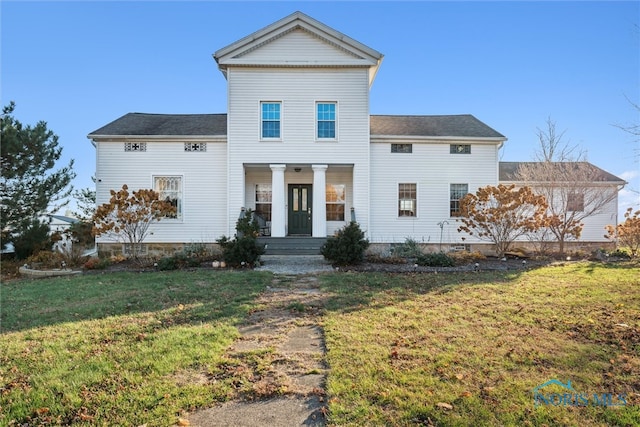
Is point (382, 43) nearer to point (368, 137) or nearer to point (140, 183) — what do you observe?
point (368, 137)

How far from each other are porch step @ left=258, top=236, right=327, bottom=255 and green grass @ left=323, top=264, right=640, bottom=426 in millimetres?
6085

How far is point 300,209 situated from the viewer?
15.6 meters

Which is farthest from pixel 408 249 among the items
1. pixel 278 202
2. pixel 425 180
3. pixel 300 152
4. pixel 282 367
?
pixel 282 367

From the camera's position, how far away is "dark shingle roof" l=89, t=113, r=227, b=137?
47.7 feet

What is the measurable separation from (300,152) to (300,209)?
9.13ft

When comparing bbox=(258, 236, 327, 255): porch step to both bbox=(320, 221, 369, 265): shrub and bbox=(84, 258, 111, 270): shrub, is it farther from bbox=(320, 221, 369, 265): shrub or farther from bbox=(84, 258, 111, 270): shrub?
bbox=(84, 258, 111, 270): shrub

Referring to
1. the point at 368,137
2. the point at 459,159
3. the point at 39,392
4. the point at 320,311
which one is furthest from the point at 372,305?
the point at 459,159

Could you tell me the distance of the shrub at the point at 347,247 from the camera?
10.7 metres

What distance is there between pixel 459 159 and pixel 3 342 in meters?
15.0

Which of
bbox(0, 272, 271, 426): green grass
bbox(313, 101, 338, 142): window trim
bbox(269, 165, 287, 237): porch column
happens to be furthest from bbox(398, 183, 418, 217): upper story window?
bbox(0, 272, 271, 426): green grass

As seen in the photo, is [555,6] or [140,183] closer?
[555,6]

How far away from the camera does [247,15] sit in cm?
1420

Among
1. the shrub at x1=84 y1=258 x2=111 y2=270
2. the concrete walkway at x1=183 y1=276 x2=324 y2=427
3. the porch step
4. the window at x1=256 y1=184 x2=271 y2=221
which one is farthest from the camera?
the window at x1=256 y1=184 x2=271 y2=221

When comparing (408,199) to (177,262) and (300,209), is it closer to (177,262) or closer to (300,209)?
(300,209)
